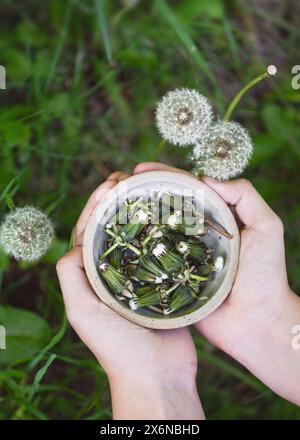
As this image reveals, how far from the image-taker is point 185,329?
1324 millimetres

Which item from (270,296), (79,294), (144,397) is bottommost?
(144,397)

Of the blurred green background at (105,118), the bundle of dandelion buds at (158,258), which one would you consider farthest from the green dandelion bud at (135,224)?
the blurred green background at (105,118)

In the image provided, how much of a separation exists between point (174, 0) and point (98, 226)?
95 cm

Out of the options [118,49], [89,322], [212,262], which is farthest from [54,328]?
[118,49]

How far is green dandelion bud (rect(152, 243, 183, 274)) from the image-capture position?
1.25 meters

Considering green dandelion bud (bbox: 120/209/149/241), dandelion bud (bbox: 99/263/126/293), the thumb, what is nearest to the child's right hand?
the thumb

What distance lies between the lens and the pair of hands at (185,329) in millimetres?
1201

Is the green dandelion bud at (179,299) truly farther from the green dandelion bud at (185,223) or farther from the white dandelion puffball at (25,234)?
the white dandelion puffball at (25,234)

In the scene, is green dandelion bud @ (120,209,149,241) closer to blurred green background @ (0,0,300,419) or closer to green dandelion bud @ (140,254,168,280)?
green dandelion bud @ (140,254,168,280)

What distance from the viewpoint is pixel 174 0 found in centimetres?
184

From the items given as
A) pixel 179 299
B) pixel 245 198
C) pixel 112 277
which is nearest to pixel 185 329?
pixel 179 299

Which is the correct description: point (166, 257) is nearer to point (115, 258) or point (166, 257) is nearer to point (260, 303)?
point (115, 258)

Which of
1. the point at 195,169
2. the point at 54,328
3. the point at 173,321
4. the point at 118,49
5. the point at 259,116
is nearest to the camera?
the point at 173,321

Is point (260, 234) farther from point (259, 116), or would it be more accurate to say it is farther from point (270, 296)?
point (259, 116)
